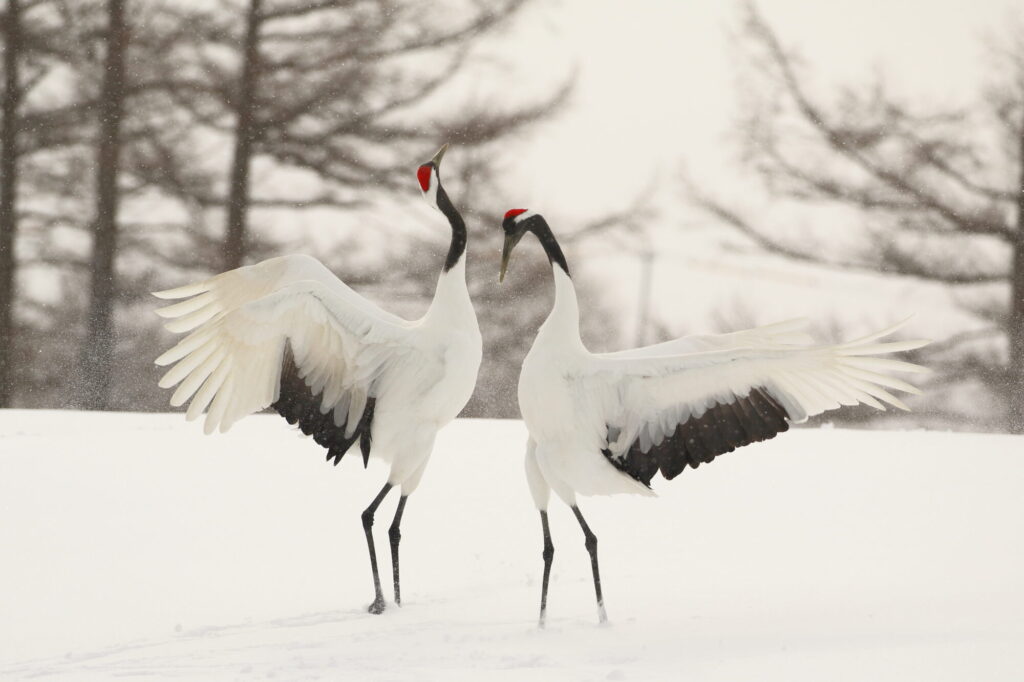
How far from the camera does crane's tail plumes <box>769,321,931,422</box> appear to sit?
3818 mm

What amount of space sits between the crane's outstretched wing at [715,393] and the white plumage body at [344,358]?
628mm

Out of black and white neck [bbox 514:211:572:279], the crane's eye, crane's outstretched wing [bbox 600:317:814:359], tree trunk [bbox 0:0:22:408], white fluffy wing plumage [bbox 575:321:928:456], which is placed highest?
tree trunk [bbox 0:0:22:408]

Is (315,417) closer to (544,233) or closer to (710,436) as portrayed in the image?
(544,233)

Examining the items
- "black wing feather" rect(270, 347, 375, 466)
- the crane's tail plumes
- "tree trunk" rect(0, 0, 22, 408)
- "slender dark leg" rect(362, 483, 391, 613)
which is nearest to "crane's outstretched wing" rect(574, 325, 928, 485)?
the crane's tail plumes

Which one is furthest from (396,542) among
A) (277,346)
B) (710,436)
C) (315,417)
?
(710,436)

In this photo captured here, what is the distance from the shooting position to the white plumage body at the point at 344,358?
426 centimetres

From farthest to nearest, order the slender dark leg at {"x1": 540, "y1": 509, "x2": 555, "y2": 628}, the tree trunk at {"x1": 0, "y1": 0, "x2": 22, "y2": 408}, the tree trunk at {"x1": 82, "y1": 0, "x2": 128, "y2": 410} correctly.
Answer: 1. the tree trunk at {"x1": 0, "y1": 0, "x2": 22, "y2": 408}
2. the tree trunk at {"x1": 82, "y1": 0, "x2": 128, "y2": 410}
3. the slender dark leg at {"x1": 540, "y1": 509, "x2": 555, "y2": 628}

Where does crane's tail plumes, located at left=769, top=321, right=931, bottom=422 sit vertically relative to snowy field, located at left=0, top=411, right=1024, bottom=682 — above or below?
above

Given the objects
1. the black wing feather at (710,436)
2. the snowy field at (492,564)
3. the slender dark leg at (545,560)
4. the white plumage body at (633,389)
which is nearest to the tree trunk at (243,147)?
the snowy field at (492,564)

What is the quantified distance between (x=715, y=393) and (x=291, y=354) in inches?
63.6

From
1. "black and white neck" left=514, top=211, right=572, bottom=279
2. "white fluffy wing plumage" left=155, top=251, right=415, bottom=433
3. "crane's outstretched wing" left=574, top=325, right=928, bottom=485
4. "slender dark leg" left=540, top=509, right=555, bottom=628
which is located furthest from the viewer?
"white fluffy wing plumage" left=155, top=251, right=415, bottom=433

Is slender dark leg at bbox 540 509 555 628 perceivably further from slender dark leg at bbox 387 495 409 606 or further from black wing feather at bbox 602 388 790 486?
slender dark leg at bbox 387 495 409 606

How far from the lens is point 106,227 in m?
11.7

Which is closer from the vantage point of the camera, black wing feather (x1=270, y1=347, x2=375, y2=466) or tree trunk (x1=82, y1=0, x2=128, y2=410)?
black wing feather (x1=270, y1=347, x2=375, y2=466)
